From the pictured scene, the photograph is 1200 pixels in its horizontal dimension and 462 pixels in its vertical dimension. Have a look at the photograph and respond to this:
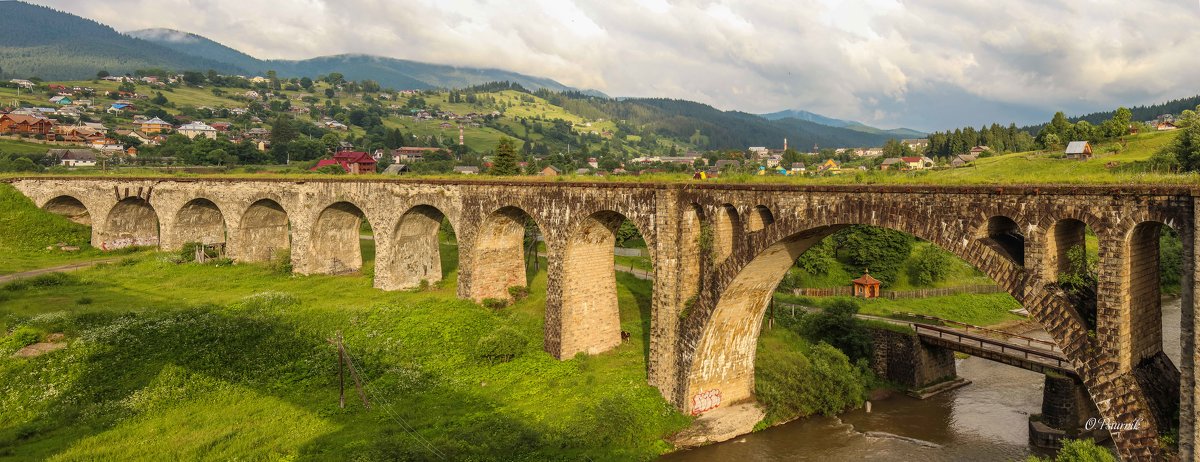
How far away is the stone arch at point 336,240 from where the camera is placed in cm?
4216

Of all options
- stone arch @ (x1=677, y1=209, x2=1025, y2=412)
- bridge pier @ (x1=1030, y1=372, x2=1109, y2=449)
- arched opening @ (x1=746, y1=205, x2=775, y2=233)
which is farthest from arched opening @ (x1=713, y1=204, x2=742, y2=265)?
bridge pier @ (x1=1030, y1=372, x2=1109, y2=449)

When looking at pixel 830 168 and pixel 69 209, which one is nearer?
pixel 830 168

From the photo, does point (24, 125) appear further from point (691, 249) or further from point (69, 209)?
point (691, 249)

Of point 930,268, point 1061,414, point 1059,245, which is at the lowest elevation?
point 1061,414

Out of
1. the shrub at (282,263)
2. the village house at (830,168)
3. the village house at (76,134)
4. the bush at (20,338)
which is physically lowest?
the bush at (20,338)

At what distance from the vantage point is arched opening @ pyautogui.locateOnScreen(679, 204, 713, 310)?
23766 mm

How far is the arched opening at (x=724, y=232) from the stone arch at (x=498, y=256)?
12.8 m

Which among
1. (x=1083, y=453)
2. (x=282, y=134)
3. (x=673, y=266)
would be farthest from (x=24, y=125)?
(x=1083, y=453)

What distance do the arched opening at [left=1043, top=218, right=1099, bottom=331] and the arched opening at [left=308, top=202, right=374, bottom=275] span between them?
36.3m

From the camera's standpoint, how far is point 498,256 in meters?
35.2

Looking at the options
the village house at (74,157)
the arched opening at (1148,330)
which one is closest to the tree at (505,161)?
the arched opening at (1148,330)

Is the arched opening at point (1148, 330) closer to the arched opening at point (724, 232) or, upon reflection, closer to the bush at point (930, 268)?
the arched opening at point (724, 232)

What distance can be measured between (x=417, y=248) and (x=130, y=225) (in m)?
29.5

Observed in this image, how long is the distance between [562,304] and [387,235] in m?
14.4
